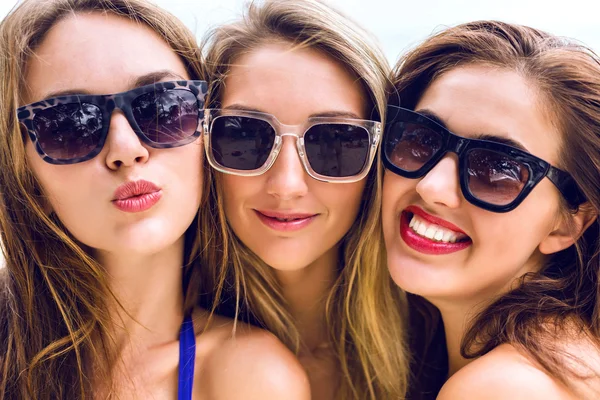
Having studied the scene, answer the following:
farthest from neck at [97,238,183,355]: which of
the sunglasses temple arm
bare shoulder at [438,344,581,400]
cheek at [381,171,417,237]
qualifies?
the sunglasses temple arm

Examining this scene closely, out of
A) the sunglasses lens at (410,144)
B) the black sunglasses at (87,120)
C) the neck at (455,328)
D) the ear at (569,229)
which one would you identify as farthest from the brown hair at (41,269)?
the ear at (569,229)

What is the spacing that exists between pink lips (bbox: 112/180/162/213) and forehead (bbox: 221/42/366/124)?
432 millimetres

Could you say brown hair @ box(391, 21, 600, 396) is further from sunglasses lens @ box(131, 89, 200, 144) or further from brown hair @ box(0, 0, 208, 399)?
brown hair @ box(0, 0, 208, 399)

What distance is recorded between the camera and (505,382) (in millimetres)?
1588

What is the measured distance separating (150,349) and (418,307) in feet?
3.79

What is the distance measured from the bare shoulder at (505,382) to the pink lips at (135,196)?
1.03 meters

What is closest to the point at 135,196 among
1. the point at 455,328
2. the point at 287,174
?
the point at 287,174

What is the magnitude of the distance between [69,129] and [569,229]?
157 cm

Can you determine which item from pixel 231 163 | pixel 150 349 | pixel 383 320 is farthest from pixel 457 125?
pixel 150 349

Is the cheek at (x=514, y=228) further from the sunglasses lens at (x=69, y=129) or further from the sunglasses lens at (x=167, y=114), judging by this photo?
the sunglasses lens at (x=69, y=129)

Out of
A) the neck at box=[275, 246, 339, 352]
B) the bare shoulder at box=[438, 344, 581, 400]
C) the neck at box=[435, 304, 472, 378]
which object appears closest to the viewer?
the bare shoulder at box=[438, 344, 581, 400]

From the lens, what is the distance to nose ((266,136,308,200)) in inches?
76.0

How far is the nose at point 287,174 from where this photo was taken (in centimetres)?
193

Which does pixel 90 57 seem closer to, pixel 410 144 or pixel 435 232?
pixel 410 144
